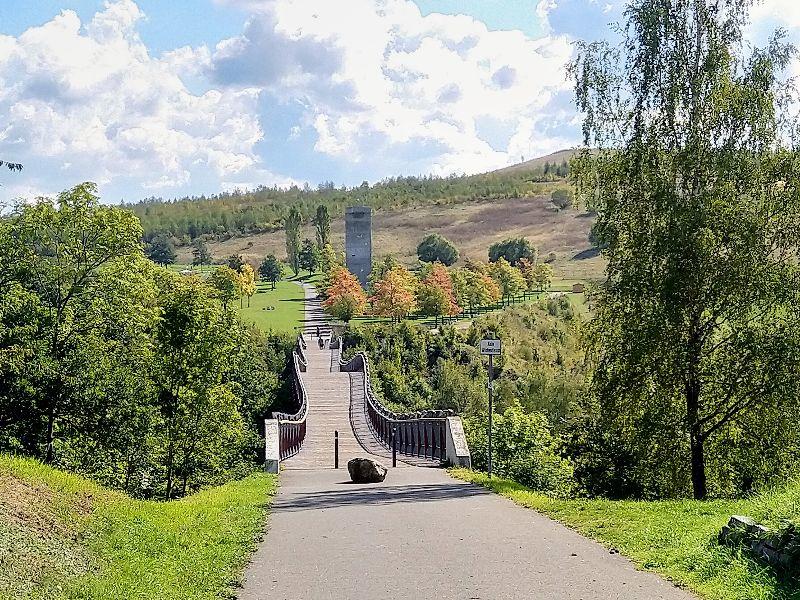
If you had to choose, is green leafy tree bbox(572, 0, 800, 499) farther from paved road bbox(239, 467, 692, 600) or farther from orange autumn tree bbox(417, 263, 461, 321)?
orange autumn tree bbox(417, 263, 461, 321)

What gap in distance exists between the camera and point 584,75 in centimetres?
2098

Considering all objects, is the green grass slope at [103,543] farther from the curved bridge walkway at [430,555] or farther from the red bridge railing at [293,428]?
the red bridge railing at [293,428]

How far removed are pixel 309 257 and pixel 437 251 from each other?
2249cm

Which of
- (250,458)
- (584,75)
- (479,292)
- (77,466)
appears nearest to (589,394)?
(584,75)

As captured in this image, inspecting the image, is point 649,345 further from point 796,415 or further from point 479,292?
point 479,292

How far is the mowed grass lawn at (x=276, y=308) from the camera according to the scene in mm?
87625

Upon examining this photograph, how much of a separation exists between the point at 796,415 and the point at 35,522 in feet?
48.1

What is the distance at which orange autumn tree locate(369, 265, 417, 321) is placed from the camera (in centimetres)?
8662


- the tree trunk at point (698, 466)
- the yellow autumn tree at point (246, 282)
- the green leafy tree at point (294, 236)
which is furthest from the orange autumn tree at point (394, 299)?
the tree trunk at point (698, 466)

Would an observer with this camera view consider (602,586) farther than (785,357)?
No

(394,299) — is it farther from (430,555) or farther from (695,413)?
(430,555)

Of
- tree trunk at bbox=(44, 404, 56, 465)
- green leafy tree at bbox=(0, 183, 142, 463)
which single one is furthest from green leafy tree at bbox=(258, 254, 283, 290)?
tree trunk at bbox=(44, 404, 56, 465)

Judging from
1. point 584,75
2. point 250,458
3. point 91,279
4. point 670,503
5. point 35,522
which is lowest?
point 250,458

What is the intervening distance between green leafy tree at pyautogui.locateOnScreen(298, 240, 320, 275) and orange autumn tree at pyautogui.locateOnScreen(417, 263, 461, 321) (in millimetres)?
52680
